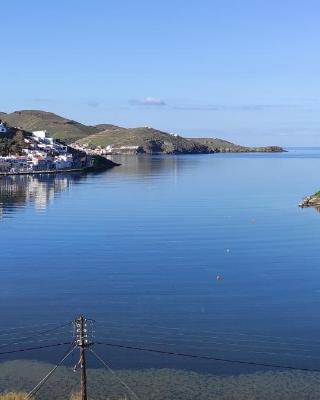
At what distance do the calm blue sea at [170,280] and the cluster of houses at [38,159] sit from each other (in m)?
77.5

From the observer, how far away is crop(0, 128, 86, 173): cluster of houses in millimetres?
139750

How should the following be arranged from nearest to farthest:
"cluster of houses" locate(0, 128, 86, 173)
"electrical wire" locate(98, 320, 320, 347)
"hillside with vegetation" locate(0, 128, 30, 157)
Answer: "electrical wire" locate(98, 320, 320, 347), "cluster of houses" locate(0, 128, 86, 173), "hillside with vegetation" locate(0, 128, 30, 157)

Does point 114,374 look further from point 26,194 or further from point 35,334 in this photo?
point 26,194

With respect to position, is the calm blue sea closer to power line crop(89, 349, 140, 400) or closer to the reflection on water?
power line crop(89, 349, 140, 400)

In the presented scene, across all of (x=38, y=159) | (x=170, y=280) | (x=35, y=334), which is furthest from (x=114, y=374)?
(x=38, y=159)

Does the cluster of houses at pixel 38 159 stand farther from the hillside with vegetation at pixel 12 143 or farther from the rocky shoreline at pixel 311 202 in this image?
the rocky shoreline at pixel 311 202

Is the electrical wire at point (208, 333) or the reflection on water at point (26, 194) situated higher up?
the reflection on water at point (26, 194)

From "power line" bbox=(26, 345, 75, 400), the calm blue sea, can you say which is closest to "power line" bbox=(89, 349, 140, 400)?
the calm blue sea

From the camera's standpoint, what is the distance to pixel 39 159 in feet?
481

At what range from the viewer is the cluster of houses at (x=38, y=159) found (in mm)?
139750

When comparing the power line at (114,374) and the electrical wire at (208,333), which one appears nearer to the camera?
the power line at (114,374)

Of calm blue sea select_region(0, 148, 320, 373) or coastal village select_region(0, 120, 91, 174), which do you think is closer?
calm blue sea select_region(0, 148, 320, 373)

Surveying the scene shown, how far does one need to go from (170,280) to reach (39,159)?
120 m

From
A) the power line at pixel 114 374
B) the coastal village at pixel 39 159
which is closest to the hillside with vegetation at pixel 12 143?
the coastal village at pixel 39 159
